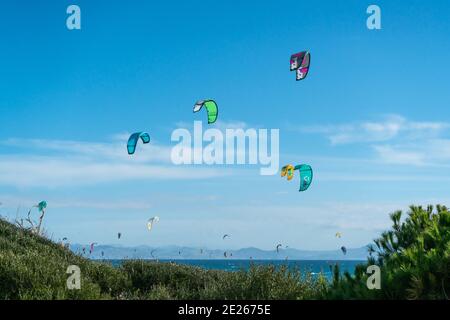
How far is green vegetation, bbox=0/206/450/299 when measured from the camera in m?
7.91

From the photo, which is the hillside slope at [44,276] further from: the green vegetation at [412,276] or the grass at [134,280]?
the green vegetation at [412,276]

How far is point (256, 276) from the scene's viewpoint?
1334 centimetres

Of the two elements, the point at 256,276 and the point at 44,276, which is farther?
the point at 44,276

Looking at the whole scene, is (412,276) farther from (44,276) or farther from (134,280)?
(134,280)

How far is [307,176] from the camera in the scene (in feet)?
65.1

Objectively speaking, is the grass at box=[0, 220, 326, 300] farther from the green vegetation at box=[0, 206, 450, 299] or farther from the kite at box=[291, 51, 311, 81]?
the kite at box=[291, 51, 311, 81]

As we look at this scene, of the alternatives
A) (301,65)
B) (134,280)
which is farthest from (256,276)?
(134,280)

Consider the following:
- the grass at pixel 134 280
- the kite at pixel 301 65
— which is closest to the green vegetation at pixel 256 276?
the grass at pixel 134 280

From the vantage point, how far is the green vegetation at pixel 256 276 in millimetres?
7906

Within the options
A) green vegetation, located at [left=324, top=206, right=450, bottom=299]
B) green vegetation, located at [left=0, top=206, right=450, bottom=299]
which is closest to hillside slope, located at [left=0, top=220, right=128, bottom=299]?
green vegetation, located at [left=0, top=206, right=450, bottom=299]

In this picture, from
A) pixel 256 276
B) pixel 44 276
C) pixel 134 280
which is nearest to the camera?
pixel 256 276

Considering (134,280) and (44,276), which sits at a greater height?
(44,276)
